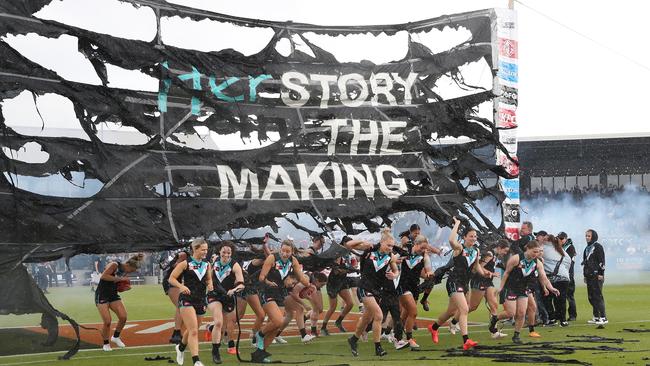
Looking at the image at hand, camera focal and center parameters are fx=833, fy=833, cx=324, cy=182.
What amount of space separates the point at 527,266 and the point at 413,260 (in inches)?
106

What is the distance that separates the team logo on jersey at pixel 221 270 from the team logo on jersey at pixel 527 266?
6.12 meters

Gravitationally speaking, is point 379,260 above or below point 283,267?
above

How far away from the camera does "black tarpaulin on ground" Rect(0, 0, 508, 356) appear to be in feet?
48.8

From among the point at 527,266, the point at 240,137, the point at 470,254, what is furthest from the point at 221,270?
the point at 527,266

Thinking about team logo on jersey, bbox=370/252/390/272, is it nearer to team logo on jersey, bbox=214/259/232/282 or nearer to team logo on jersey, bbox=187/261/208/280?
team logo on jersey, bbox=214/259/232/282

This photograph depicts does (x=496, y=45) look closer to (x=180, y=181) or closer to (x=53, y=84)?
(x=180, y=181)

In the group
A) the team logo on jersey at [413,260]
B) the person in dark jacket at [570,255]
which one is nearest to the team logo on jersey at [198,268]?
the team logo on jersey at [413,260]

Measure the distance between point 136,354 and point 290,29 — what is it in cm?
751

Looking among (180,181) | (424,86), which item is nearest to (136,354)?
(180,181)

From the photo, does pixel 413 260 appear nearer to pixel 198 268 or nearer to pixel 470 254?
pixel 470 254

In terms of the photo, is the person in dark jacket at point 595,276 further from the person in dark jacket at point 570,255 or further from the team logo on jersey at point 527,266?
the team logo on jersey at point 527,266

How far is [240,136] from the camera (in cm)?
1712

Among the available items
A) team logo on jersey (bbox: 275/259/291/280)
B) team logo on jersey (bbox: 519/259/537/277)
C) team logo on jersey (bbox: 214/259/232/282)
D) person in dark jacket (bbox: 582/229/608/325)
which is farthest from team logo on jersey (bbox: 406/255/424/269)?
person in dark jacket (bbox: 582/229/608/325)

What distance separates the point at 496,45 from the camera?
19.5m
